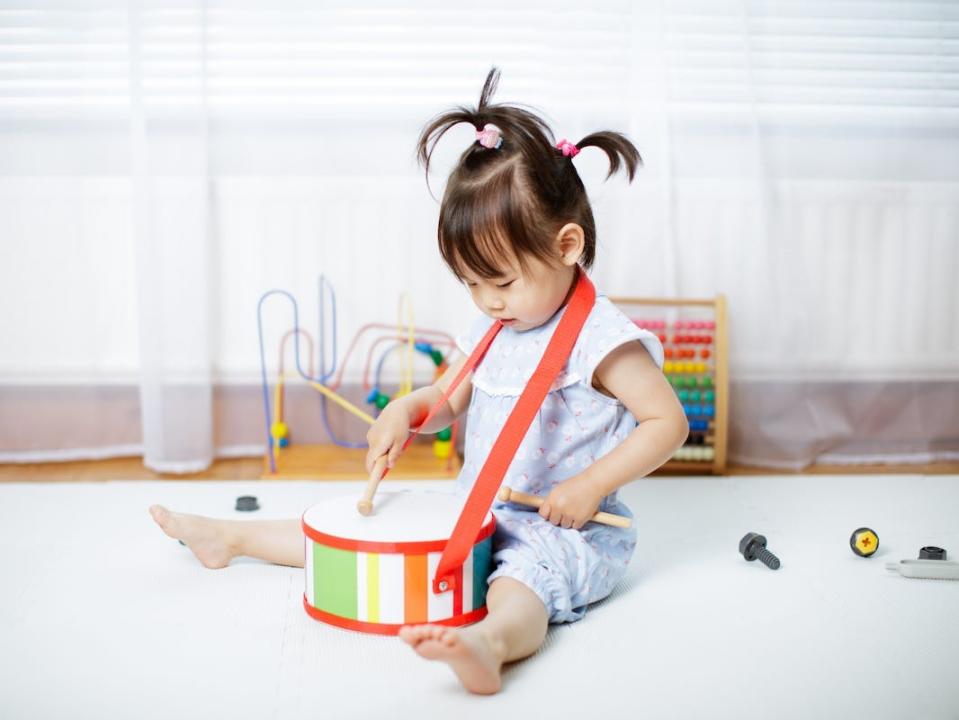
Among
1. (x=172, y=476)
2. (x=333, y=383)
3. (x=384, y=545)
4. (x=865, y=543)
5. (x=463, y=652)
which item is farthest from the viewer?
(x=333, y=383)

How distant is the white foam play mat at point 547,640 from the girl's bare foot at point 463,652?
2cm

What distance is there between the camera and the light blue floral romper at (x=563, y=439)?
1.25 metres

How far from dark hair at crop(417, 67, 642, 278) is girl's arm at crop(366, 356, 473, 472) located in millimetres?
219

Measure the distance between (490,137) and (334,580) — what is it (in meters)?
0.55

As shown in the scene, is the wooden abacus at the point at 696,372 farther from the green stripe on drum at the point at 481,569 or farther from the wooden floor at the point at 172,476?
the green stripe on drum at the point at 481,569

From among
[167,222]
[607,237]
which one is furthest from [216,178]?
[607,237]

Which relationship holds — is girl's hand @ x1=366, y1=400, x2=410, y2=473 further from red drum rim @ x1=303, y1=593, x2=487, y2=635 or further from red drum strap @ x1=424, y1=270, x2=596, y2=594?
red drum rim @ x1=303, y1=593, x2=487, y2=635

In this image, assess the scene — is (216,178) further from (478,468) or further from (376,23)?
(478,468)

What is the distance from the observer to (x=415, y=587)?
1.15 metres

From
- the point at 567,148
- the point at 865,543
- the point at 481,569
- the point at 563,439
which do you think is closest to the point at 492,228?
the point at 567,148

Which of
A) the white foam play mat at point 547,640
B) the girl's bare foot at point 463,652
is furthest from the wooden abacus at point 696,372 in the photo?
the girl's bare foot at point 463,652

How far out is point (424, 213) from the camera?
7.04ft

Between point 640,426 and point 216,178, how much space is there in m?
1.23

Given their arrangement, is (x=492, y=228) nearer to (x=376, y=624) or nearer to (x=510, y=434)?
(x=510, y=434)
